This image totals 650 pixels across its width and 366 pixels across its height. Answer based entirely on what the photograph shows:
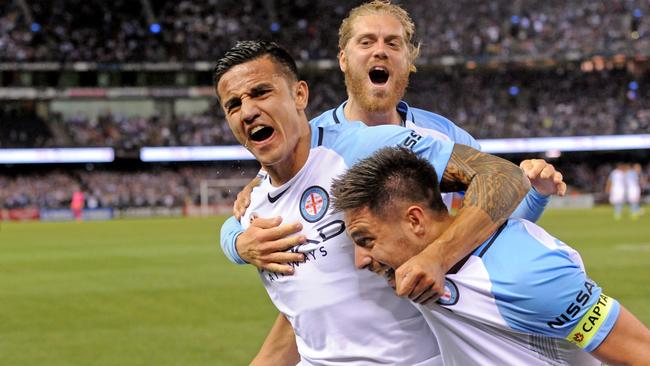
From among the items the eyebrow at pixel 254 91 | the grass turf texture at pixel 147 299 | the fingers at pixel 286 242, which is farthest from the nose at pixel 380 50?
the grass turf texture at pixel 147 299

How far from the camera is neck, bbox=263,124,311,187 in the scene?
3.51 metres

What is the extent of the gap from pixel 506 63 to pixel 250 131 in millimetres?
55456

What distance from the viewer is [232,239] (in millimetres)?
3889

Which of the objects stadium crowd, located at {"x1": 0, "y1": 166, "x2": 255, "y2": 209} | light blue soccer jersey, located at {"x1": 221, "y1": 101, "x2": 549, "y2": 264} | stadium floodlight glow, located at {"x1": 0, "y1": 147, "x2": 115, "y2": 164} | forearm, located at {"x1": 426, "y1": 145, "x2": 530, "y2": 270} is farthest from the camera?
stadium floodlight glow, located at {"x1": 0, "y1": 147, "x2": 115, "y2": 164}

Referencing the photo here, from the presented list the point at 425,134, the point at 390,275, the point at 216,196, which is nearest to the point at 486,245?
the point at 390,275

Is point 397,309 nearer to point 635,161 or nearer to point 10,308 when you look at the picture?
point 10,308

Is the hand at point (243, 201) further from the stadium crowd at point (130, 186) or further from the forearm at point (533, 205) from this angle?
the stadium crowd at point (130, 186)

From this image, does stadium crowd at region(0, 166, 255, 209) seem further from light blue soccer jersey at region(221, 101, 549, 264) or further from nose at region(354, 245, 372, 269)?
nose at region(354, 245, 372, 269)

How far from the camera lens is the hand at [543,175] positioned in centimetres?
365

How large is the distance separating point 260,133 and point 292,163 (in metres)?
0.18

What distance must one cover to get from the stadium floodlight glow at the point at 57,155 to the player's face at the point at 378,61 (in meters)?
47.9

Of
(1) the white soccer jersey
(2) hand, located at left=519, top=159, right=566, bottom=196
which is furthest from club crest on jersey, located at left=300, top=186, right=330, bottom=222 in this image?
(2) hand, located at left=519, top=159, right=566, bottom=196

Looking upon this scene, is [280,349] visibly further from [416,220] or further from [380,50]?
[380,50]

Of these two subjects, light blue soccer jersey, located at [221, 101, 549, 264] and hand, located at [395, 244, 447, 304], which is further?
light blue soccer jersey, located at [221, 101, 549, 264]
